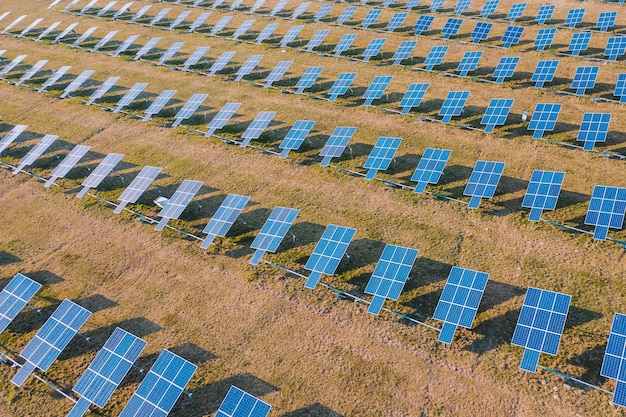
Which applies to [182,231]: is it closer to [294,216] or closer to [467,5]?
[294,216]

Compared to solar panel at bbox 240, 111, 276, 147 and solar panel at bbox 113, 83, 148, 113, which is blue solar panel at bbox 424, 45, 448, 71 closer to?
solar panel at bbox 240, 111, 276, 147

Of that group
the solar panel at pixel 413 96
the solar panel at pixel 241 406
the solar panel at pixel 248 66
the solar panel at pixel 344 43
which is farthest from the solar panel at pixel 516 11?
the solar panel at pixel 241 406

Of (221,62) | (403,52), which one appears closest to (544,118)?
(403,52)

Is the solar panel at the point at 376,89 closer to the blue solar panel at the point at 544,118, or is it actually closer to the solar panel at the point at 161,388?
the blue solar panel at the point at 544,118

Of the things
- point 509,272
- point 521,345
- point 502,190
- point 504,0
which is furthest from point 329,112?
point 504,0

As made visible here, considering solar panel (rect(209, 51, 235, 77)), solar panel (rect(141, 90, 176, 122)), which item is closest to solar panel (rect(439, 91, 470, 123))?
solar panel (rect(209, 51, 235, 77))

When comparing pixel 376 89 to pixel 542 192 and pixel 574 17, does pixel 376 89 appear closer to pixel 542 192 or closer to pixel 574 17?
pixel 542 192
